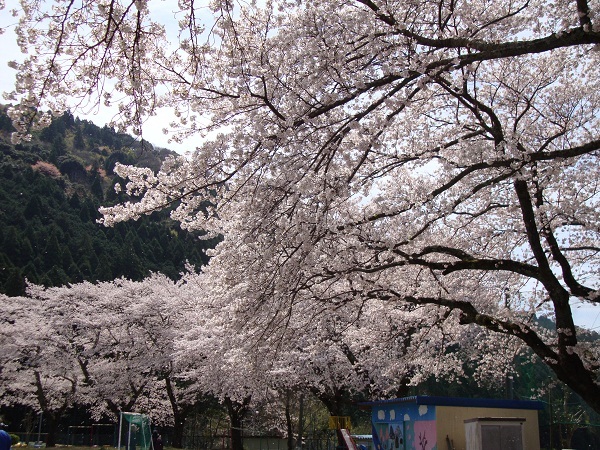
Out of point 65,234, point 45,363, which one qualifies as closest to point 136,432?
point 45,363

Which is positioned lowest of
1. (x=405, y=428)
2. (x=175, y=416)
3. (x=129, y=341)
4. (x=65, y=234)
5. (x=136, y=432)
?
(x=175, y=416)

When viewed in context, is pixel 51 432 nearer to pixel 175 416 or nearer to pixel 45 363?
pixel 45 363

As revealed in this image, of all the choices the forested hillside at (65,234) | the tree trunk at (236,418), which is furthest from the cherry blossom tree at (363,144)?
the forested hillside at (65,234)

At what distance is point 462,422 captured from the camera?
10.8 m

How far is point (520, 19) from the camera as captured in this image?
8.30m

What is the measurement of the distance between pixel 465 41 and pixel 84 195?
8229cm

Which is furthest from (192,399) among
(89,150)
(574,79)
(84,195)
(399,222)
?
(89,150)

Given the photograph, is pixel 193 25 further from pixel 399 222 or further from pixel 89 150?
pixel 89 150

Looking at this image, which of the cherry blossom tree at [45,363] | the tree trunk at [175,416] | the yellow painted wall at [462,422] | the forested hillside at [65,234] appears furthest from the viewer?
the forested hillside at [65,234]

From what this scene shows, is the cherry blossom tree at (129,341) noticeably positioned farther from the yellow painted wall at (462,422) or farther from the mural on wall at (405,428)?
the yellow painted wall at (462,422)

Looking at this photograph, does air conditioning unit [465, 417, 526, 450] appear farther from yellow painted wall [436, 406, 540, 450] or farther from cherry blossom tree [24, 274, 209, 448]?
cherry blossom tree [24, 274, 209, 448]

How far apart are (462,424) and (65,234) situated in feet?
193

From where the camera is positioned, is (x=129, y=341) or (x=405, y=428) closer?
(x=405, y=428)

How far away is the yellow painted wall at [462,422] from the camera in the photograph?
10.5 meters
